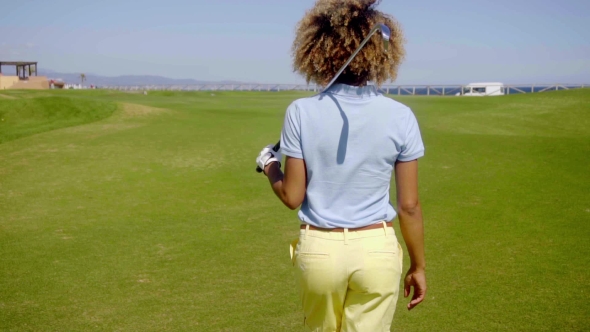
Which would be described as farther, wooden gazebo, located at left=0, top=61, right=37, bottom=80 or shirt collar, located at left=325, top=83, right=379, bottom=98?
wooden gazebo, located at left=0, top=61, right=37, bottom=80

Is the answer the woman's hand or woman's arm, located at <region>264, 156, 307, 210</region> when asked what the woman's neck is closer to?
woman's arm, located at <region>264, 156, 307, 210</region>

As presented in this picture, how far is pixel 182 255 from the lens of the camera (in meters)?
6.72

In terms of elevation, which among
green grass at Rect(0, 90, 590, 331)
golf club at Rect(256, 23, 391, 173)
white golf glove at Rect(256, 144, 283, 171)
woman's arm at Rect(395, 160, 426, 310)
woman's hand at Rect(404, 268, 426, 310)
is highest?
golf club at Rect(256, 23, 391, 173)

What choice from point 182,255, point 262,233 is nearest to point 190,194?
point 262,233

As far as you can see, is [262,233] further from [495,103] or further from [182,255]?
[495,103]

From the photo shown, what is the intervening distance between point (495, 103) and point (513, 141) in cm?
882

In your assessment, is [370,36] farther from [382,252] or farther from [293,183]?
[382,252]

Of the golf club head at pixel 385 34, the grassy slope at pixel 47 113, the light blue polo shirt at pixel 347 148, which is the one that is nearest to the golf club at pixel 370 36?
the golf club head at pixel 385 34

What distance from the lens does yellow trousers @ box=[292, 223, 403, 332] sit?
106 inches

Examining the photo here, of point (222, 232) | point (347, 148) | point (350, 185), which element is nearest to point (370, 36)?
point (347, 148)

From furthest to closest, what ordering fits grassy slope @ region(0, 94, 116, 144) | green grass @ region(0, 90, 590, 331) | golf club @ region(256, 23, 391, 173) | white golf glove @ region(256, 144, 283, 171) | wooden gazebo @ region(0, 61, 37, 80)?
wooden gazebo @ region(0, 61, 37, 80) → grassy slope @ region(0, 94, 116, 144) → green grass @ region(0, 90, 590, 331) → white golf glove @ region(256, 144, 283, 171) → golf club @ region(256, 23, 391, 173)

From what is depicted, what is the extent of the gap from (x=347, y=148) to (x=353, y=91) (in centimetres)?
26

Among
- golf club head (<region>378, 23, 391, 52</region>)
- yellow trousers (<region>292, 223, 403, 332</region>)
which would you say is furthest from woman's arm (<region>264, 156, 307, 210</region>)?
golf club head (<region>378, 23, 391, 52</region>)

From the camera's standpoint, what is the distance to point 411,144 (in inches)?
108
